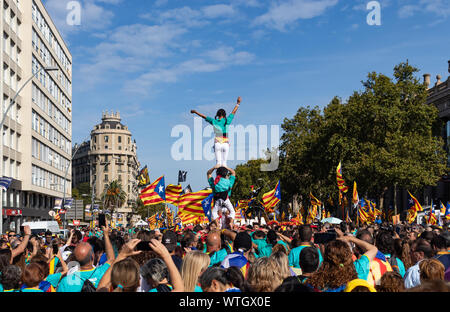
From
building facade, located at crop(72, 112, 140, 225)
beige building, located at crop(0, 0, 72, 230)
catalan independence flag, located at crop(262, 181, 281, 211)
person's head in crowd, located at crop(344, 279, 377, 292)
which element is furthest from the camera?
building facade, located at crop(72, 112, 140, 225)

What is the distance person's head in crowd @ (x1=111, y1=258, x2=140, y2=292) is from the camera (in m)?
4.84

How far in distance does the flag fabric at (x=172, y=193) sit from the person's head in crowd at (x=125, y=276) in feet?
47.7

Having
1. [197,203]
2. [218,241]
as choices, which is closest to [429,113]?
[197,203]

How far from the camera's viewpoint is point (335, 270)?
519 cm

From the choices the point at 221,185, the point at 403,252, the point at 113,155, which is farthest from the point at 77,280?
the point at 113,155

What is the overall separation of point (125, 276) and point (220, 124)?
34.0ft

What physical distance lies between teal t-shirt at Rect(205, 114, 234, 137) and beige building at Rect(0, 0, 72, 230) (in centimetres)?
2638

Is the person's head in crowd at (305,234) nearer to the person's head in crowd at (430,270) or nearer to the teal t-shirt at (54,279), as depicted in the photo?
the person's head in crowd at (430,270)

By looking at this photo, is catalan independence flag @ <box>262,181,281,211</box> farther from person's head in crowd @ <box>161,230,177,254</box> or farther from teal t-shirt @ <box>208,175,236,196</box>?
person's head in crowd @ <box>161,230,177,254</box>

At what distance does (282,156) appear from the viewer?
64.9 metres

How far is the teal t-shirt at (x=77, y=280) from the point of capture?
19.4 ft

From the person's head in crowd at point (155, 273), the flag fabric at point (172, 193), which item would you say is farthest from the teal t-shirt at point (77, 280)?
the flag fabric at point (172, 193)

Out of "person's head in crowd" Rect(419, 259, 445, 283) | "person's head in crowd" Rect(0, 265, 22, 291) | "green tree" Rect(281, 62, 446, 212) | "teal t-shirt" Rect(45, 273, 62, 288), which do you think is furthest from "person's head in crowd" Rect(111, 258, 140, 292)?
"green tree" Rect(281, 62, 446, 212)
